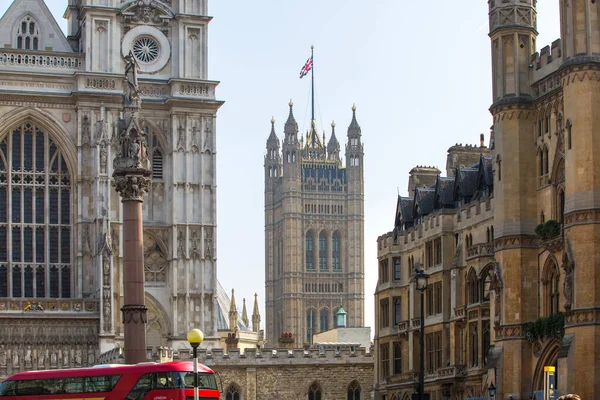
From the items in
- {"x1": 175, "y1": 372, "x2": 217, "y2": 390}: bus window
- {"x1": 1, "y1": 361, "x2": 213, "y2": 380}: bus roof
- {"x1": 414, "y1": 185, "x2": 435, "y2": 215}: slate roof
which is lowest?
{"x1": 175, "y1": 372, "x2": 217, "y2": 390}: bus window

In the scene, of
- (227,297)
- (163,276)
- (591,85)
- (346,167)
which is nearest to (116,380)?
(591,85)

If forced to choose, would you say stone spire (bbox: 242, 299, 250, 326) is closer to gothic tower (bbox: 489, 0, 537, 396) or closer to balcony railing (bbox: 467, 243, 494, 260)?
balcony railing (bbox: 467, 243, 494, 260)

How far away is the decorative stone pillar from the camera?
4125 cm

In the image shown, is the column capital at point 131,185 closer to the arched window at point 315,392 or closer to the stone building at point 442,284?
the stone building at point 442,284

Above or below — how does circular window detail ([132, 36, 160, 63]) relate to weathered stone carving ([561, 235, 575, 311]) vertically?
above

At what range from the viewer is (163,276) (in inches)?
2913

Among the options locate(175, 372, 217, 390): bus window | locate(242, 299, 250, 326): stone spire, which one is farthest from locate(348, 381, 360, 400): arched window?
locate(242, 299, 250, 326): stone spire

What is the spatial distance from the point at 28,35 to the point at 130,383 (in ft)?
135

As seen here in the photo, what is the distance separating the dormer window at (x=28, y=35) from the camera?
75250mm

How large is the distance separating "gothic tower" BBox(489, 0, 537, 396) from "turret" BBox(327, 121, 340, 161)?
143897mm

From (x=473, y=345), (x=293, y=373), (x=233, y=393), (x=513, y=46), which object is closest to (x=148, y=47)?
(x=293, y=373)

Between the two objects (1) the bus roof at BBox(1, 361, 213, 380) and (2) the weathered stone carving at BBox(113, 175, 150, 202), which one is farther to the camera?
(2) the weathered stone carving at BBox(113, 175, 150, 202)

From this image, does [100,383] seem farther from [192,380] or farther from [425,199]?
[425,199]

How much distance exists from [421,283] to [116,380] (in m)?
8.95
